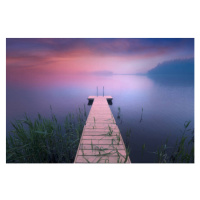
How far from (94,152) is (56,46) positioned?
5184 mm

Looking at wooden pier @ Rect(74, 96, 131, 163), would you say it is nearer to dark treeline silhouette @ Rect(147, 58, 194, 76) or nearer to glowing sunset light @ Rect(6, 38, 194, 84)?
dark treeline silhouette @ Rect(147, 58, 194, 76)

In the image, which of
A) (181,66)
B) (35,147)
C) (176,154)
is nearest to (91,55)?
(181,66)

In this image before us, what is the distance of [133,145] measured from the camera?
353 centimetres

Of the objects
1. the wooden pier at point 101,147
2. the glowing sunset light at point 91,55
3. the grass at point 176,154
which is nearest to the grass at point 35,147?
the wooden pier at point 101,147

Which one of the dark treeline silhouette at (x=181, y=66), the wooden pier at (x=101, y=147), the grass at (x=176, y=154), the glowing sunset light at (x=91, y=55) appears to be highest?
the glowing sunset light at (x=91, y=55)

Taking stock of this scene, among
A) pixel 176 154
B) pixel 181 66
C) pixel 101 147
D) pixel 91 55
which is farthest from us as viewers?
pixel 91 55

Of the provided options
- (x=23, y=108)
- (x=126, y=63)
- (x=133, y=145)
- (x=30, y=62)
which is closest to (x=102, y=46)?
(x=126, y=63)

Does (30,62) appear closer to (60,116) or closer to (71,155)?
(60,116)

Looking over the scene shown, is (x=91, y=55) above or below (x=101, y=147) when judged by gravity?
above

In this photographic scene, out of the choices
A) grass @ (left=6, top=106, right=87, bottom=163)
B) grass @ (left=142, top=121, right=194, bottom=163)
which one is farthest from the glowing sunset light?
grass @ (left=142, top=121, right=194, bottom=163)

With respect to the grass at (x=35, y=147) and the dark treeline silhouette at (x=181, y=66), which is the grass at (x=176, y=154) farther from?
the dark treeline silhouette at (x=181, y=66)

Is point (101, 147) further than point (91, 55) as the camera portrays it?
No

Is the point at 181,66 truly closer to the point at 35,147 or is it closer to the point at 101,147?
the point at 101,147

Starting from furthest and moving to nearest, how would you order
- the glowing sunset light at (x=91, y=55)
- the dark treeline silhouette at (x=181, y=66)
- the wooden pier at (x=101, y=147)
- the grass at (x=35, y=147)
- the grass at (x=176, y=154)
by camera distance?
the glowing sunset light at (x=91, y=55) < the dark treeline silhouette at (x=181, y=66) < the grass at (x=35, y=147) < the grass at (x=176, y=154) < the wooden pier at (x=101, y=147)
